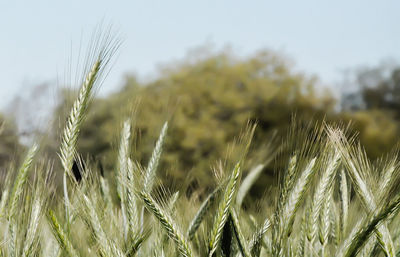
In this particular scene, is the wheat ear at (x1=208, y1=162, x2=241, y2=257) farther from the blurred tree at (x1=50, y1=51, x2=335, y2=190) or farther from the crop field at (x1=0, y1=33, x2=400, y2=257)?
the blurred tree at (x1=50, y1=51, x2=335, y2=190)

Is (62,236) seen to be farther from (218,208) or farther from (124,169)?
(218,208)

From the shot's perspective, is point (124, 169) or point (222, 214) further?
point (124, 169)

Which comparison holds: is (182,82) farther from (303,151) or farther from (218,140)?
(303,151)

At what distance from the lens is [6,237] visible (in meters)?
1.96

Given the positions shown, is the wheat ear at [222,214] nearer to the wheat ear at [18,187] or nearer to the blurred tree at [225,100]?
the wheat ear at [18,187]

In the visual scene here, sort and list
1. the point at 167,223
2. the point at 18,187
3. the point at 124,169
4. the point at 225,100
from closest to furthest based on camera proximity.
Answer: the point at 167,223
the point at 18,187
the point at 124,169
the point at 225,100

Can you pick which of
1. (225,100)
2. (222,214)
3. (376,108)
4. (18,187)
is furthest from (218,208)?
(376,108)

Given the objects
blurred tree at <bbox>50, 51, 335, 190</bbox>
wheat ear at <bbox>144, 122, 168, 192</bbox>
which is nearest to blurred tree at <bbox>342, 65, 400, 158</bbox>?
blurred tree at <bbox>50, 51, 335, 190</bbox>

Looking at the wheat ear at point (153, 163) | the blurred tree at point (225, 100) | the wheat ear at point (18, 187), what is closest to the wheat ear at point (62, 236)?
the wheat ear at point (18, 187)

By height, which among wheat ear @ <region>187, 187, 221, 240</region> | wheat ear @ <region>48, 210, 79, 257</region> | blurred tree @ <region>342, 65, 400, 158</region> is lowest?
blurred tree @ <region>342, 65, 400, 158</region>

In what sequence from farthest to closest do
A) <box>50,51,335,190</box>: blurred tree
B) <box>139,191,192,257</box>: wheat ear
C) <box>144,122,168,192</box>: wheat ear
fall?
1. <box>50,51,335,190</box>: blurred tree
2. <box>144,122,168,192</box>: wheat ear
3. <box>139,191,192,257</box>: wheat ear

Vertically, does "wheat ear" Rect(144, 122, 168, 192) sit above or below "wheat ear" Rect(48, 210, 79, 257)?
above

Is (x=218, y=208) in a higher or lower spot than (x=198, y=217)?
higher

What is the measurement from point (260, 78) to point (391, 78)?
6388 millimetres
